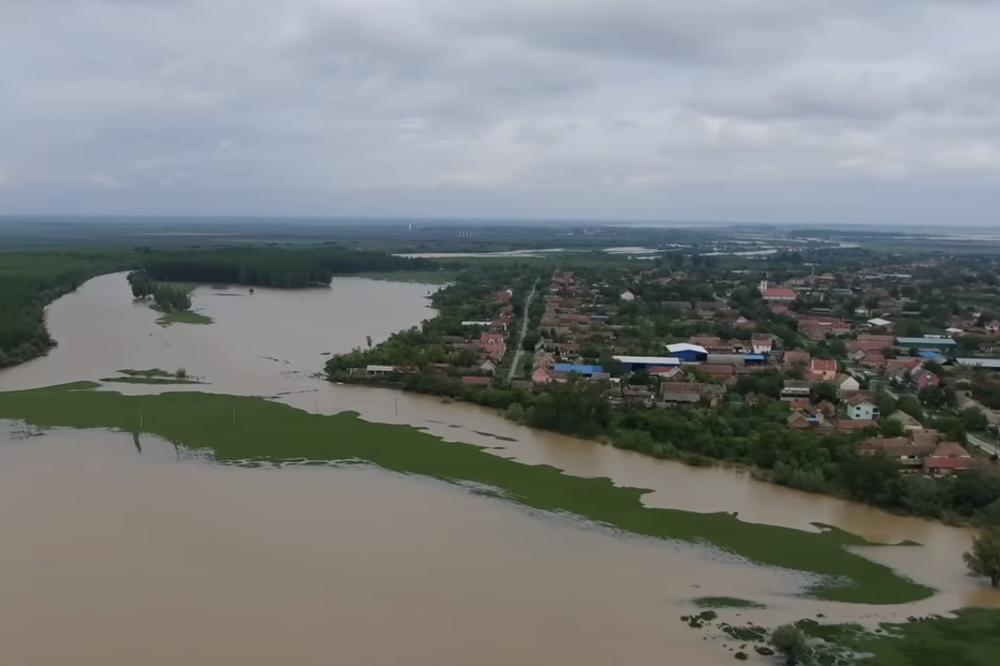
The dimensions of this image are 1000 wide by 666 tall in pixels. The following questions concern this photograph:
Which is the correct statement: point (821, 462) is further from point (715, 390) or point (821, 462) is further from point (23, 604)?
point (23, 604)

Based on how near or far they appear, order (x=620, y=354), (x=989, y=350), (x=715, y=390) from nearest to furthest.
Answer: (x=715, y=390)
(x=620, y=354)
(x=989, y=350)

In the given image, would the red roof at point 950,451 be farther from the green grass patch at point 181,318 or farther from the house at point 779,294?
the green grass patch at point 181,318

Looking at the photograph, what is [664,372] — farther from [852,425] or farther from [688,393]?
[852,425]

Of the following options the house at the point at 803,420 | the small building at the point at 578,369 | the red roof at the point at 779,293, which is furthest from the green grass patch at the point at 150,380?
the red roof at the point at 779,293

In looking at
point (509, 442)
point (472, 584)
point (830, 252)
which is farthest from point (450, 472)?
point (830, 252)

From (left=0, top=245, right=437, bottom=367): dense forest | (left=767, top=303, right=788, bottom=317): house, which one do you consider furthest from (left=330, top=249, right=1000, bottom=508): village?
(left=0, top=245, right=437, bottom=367): dense forest

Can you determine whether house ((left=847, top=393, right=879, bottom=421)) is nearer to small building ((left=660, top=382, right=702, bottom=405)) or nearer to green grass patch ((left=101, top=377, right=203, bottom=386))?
small building ((left=660, top=382, right=702, bottom=405))
